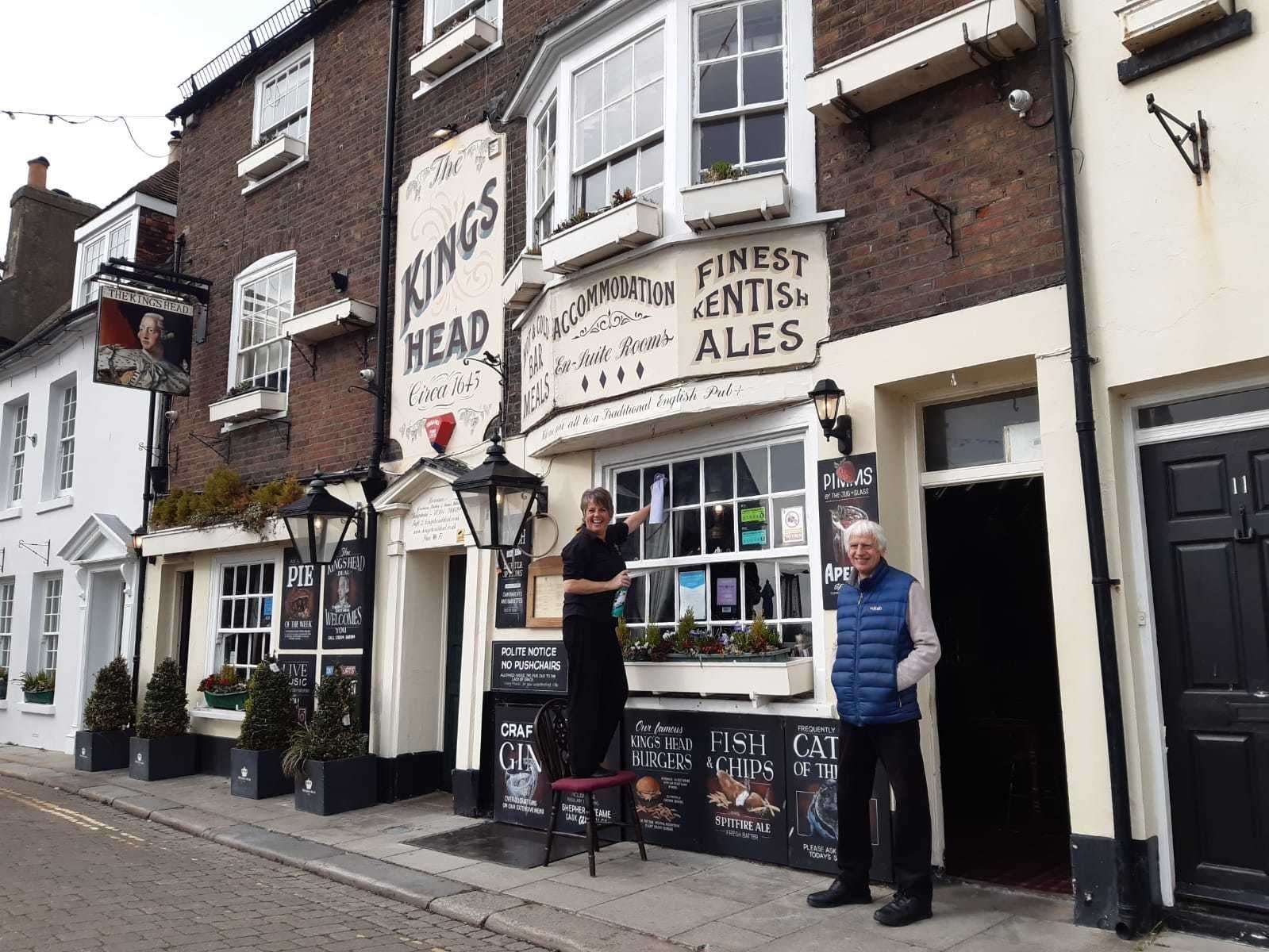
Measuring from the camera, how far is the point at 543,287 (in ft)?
26.7

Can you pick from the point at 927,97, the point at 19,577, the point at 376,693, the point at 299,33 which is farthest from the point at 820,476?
the point at 19,577

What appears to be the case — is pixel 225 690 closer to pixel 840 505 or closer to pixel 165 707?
pixel 165 707

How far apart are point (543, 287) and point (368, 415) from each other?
10.8ft

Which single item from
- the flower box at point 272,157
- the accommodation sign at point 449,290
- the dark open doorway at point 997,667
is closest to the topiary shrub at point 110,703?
the accommodation sign at point 449,290

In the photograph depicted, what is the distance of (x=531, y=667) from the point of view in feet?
26.3

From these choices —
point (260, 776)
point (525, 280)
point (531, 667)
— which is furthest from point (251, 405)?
point (531, 667)

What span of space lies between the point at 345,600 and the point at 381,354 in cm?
257

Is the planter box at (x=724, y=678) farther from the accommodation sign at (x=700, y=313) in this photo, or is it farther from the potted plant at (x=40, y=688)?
the potted plant at (x=40, y=688)

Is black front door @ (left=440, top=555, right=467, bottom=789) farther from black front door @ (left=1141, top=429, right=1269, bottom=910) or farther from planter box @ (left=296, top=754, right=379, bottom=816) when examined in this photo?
black front door @ (left=1141, top=429, right=1269, bottom=910)

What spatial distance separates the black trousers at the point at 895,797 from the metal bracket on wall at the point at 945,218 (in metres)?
2.80

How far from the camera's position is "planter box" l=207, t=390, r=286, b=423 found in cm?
1159

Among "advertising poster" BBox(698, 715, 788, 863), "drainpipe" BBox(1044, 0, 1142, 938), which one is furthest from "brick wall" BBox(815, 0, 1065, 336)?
"advertising poster" BBox(698, 715, 788, 863)

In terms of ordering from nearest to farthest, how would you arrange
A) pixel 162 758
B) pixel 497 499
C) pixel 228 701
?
pixel 497 499 < pixel 162 758 < pixel 228 701

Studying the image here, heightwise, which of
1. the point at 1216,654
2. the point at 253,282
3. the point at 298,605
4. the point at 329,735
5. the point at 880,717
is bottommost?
the point at 329,735
